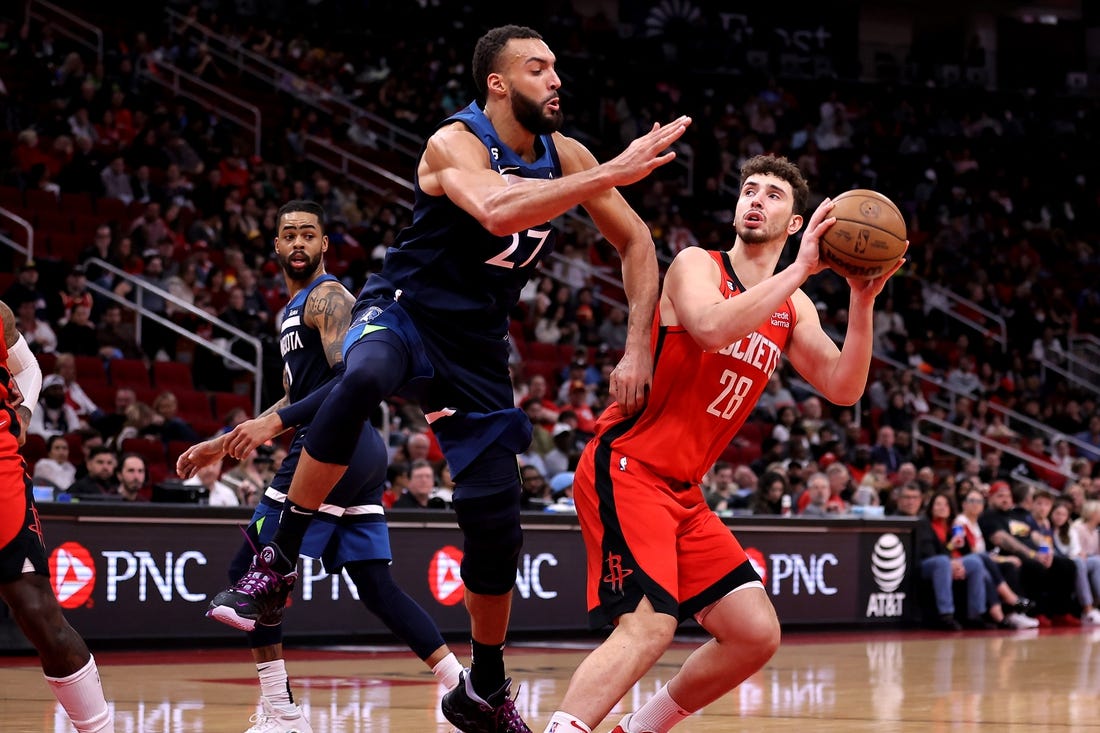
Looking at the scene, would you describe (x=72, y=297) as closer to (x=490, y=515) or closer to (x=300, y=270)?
(x=300, y=270)

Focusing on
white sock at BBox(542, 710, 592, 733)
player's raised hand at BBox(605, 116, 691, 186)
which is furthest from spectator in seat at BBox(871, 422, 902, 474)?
player's raised hand at BBox(605, 116, 691, 186)

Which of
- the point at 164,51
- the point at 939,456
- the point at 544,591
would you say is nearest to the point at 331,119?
the point at 164,51

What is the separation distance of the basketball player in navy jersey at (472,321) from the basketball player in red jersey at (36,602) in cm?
55

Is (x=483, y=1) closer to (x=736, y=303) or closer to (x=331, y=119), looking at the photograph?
(x=331, y=119)

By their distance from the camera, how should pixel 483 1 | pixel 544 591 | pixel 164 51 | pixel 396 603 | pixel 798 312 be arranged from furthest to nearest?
pixel 483 1 → pixel 164 51 → pixel 544 591 → pixel 396 603 → pixel 798 312

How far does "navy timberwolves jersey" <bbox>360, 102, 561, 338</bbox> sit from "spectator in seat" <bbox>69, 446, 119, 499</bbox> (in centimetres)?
631

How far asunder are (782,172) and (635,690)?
4045 millimetres

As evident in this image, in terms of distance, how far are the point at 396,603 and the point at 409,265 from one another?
1.99 meters

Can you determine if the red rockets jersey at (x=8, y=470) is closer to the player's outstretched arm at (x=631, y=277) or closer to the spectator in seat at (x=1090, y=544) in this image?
the player's outstretched arm at (x=631, y=277)

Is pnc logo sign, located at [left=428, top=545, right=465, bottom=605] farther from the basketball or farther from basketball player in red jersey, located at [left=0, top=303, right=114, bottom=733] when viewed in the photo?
the basketball

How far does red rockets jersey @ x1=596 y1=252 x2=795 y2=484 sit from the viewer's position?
5.13 meters

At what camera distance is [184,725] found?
6.75 meters

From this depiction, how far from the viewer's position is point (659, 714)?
5.24 meters

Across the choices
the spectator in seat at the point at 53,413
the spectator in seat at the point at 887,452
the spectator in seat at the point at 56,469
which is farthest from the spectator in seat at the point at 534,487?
the spectator in seat at the point at 887,452
